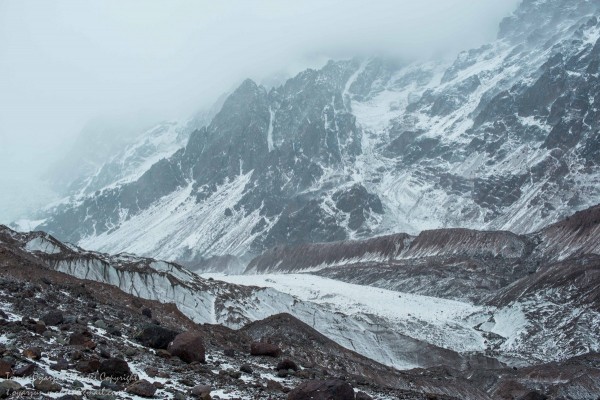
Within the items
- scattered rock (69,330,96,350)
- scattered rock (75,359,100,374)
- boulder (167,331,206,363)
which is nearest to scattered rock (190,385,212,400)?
scattered rock (75,359,100,374)

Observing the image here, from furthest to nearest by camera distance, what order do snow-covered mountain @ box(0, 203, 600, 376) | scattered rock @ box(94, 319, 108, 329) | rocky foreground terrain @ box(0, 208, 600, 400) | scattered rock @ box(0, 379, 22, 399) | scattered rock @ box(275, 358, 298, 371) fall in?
snow-covered mountain @ box(0, 203, 600, 376) → scattered rock @ box(275, 358, 298, 371) → scattered rock @ box(94, 319, 108, 329) → rocky foreground terrain @ box(0, 208, 600, 400) → scattered rock @ box(0, 379, 22, 399)

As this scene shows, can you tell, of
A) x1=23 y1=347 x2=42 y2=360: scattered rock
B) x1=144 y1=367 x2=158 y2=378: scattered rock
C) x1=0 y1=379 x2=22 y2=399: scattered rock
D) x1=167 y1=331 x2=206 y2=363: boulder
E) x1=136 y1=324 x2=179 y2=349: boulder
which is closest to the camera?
x1=0 y1=379 x2=22 y2=399: scattered rock

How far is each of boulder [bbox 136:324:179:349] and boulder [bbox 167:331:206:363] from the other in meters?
0.58

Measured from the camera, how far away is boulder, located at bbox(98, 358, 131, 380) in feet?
65.8

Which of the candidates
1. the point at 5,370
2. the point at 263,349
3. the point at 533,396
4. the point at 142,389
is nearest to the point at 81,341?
the point at 142,389

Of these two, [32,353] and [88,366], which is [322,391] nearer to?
[88,366]

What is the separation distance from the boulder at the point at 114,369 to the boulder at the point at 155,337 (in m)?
6.74

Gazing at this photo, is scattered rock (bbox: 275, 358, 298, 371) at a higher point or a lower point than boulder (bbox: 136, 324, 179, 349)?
lower

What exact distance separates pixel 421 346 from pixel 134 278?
44.5 meters

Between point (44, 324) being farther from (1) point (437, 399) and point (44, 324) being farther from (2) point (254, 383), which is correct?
(1) point (437, 399)

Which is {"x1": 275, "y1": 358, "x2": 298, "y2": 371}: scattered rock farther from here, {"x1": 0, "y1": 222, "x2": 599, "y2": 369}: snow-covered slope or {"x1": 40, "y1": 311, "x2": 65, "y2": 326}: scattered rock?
{"x1": 0, "y1": 222, "x2": 599, "y2": 369}: snow-covered slope

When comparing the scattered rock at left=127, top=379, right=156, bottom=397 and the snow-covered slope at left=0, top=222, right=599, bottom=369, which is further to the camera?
the snow-covered slope at left=0, top=222, right=599, bottom=369

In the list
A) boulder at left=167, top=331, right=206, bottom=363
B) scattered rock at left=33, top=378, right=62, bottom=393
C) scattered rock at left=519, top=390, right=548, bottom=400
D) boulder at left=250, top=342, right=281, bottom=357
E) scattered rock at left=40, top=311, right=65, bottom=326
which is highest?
scattered rock at left=33, top=378, right=62, bottom=393

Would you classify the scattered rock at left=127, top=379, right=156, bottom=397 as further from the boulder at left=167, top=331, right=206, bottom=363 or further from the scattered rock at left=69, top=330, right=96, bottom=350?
the boulder at left=167, top=331, right=206, bottom=363
